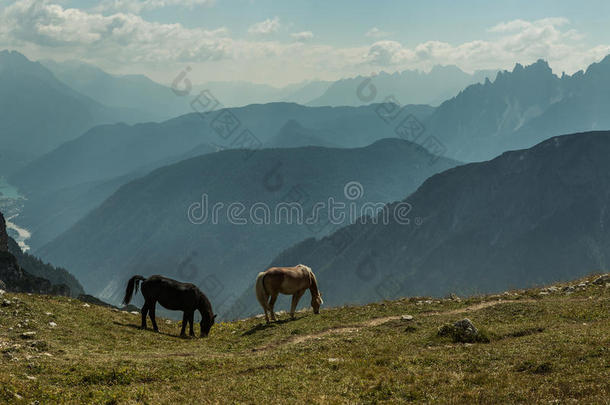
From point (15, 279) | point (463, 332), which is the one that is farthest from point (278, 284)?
point (15, 279)

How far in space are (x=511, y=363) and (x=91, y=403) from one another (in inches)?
455

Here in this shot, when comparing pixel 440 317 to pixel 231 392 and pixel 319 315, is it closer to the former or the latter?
pixel 319 315

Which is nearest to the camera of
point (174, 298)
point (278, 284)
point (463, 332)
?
point (463, 332)

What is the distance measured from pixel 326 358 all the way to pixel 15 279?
97.9 m

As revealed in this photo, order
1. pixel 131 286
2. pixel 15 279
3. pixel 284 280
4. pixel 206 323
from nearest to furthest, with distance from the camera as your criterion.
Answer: pixel 131 286
pixel 206 323
pixel 284 280
pixel 15 279

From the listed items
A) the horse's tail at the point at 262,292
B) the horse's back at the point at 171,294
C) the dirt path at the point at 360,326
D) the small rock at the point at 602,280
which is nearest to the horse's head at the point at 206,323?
the horse's back at the point at 171,294

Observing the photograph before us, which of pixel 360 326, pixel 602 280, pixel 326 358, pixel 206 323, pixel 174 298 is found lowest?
pixel 206 323

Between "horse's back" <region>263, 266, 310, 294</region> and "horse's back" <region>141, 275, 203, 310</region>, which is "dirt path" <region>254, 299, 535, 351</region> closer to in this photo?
"horse's back" <region>263, 266, 310, 294</region>

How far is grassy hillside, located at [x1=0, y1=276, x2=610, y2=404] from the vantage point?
39.4 ft

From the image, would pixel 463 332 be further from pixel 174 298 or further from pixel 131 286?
pixel 131 286

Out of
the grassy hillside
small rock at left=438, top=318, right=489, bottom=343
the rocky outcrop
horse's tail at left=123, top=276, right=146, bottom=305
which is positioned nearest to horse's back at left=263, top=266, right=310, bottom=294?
the grassy hillside

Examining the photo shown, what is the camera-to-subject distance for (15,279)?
93.4 m

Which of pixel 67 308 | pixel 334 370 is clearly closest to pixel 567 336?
pixel 334 370

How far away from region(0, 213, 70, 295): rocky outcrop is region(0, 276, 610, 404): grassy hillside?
7939 cm
